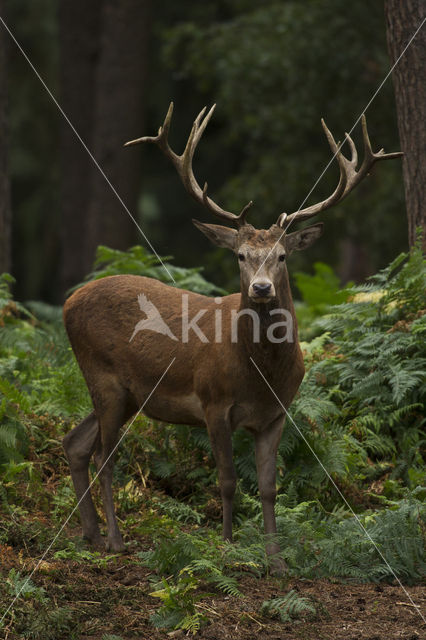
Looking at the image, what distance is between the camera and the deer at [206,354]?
19.7 feet

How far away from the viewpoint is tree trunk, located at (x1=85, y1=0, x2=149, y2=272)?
45.8ft

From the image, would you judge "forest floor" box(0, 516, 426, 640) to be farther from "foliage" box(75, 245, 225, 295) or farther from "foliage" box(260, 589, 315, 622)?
"foliage" box(75, 245, 225, 295)

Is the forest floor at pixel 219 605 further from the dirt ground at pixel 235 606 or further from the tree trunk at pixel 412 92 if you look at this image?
the tree trunk at pixel 412 92

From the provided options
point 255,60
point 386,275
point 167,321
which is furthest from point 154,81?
point 167,321

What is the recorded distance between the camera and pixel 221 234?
6.25m

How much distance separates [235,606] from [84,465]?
187cm

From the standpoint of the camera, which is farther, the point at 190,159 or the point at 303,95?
the point at 303,95

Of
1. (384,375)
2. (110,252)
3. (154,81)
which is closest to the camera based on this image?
(384,375)

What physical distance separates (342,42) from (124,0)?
3441mm

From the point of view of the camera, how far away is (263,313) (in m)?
5.94

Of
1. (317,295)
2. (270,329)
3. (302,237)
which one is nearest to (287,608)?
(270,329)

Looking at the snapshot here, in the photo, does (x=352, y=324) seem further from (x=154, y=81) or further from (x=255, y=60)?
(x=154, y=81)

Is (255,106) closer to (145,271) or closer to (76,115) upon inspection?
(76,115)

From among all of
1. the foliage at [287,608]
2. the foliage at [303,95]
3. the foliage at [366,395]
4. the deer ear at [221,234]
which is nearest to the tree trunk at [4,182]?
the foliage at [366,395]
